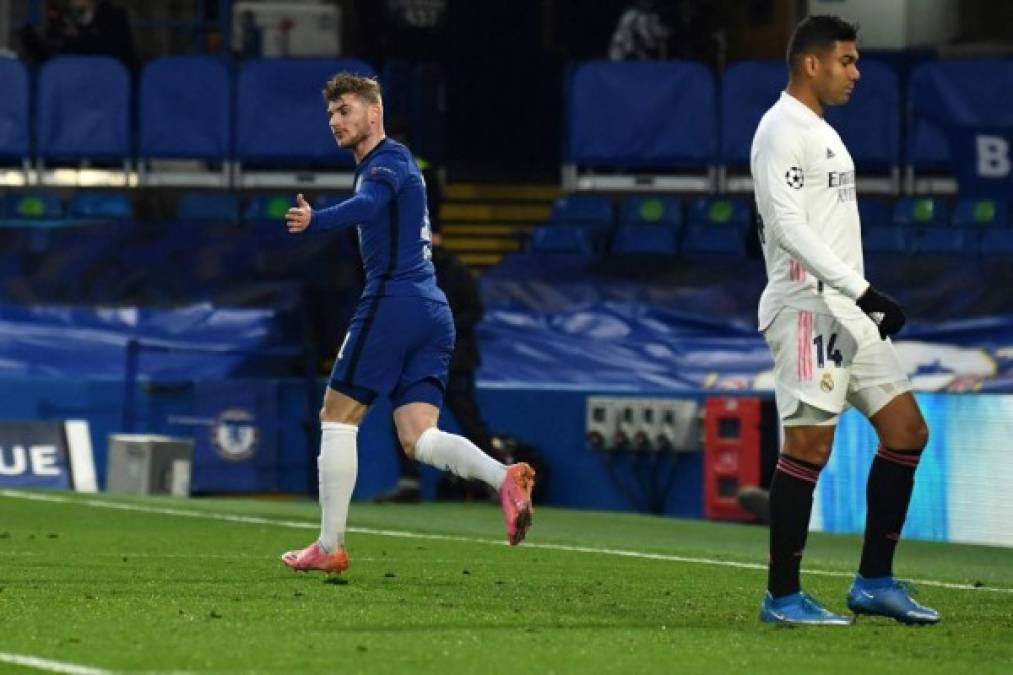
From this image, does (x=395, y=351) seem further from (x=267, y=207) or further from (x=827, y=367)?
(x=267, y=207)

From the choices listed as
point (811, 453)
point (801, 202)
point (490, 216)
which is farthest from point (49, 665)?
point (490, 216)

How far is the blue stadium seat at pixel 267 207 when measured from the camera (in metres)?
23.8

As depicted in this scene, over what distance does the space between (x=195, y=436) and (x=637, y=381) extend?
346 centimetres

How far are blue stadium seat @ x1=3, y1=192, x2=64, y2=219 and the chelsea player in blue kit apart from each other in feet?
45.6

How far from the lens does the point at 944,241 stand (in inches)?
901

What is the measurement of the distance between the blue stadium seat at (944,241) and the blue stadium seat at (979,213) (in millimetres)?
345

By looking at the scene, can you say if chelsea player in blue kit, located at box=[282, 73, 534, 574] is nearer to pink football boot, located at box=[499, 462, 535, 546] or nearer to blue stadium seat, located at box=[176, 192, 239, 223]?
pink football boot, located at box=[499, 462, 535, 546]

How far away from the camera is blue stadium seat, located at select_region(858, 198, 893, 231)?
76.8 feet

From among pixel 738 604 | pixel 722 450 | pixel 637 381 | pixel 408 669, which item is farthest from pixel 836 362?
pixel 637 381

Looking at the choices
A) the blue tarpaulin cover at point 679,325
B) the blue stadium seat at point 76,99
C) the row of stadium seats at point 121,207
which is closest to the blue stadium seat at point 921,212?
the blue tarpaulin cover at point 679,325

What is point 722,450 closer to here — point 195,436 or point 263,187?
point 195,436

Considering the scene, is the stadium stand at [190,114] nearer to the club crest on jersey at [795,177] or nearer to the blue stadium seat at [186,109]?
the blue stadium seat at [186,109]

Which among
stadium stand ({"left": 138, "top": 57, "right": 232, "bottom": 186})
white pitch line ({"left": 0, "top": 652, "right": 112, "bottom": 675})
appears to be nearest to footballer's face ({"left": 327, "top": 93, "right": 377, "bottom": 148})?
white pitch line ({"left": 0, "top": 652, "right": 112, "bottom": 675})

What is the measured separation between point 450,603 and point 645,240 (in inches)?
562
